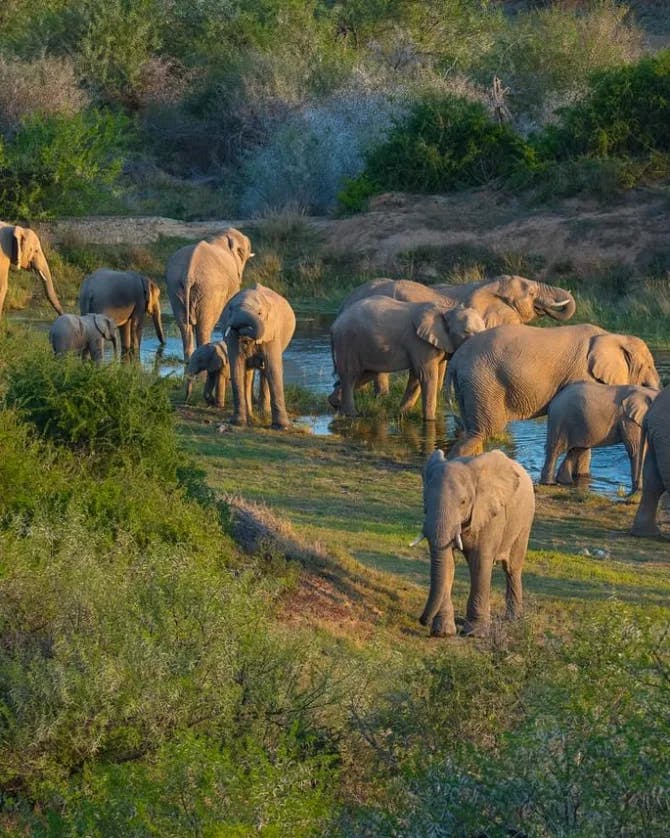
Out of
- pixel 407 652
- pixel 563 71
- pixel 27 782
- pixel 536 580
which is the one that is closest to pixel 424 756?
pixel 27 782

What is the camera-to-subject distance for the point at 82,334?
17.7 meters

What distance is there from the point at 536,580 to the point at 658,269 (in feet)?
63.9

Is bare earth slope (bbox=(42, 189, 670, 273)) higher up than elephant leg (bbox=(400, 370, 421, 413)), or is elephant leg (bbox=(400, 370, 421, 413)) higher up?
bare earth slope (bbox=(42, 189, 670, 273))

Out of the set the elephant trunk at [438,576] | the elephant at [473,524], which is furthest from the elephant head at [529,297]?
the elephant trunk at [438,576]

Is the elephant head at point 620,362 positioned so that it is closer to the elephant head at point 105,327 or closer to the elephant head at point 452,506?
the elephant head at point 105,327

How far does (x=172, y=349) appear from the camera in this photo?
23.3 metres

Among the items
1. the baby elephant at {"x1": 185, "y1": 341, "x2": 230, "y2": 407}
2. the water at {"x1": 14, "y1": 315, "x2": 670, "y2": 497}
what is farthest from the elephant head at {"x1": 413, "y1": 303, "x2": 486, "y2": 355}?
the baby elephant at {"x1": 185, "y1": 341, "x2": 230, "y2": 407}

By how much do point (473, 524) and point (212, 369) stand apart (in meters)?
8.82

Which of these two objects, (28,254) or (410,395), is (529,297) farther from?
(28,254)

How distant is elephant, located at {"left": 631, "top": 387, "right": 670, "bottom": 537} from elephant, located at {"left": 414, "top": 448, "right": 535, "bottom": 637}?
324 centimetres

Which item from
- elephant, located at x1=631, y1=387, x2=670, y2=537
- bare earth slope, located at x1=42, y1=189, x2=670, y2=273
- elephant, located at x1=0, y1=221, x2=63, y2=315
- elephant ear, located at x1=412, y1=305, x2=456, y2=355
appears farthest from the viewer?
bare earth slope, located at x1=42, y1=189, x2=670, y2=273

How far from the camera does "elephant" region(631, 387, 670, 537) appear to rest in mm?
13266

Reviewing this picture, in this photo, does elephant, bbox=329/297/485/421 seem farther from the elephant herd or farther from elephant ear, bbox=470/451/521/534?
elephant ear, bbox=470/451/521/534

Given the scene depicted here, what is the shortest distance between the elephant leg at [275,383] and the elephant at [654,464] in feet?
15.9
